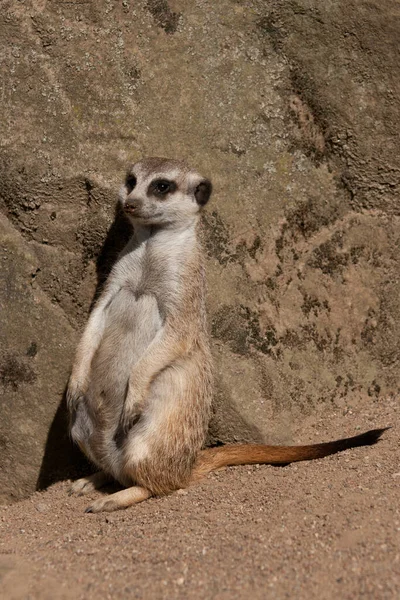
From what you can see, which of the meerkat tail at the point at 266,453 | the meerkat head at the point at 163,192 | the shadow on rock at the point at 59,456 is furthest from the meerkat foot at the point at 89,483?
the meerkat head at the point at 163,192

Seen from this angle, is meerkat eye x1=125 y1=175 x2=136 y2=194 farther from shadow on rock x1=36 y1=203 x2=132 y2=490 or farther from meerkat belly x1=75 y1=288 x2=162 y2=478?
meerkat belly x1=75 y1=288 x2=162 y2=478

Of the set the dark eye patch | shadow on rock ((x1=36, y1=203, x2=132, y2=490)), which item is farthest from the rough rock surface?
the dark eye patch

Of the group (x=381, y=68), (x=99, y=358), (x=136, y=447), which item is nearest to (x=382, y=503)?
(x=136, y=447)

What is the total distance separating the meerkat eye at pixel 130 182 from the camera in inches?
115

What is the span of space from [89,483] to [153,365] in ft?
1.91

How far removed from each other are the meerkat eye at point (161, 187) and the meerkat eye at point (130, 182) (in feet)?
0.27

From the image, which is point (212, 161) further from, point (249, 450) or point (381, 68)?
point (249, 450)

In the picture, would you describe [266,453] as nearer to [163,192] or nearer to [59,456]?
[59,456]

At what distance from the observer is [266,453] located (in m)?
2.98

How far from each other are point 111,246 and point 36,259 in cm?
30

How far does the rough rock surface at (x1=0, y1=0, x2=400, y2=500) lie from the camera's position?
10.1 feet

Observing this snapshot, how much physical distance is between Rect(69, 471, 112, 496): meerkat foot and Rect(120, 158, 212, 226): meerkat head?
39.5 inches

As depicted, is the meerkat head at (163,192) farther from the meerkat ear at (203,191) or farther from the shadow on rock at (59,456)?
the shadow on rock at (59,456)

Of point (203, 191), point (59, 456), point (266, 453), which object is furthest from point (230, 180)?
point (59, 456)
